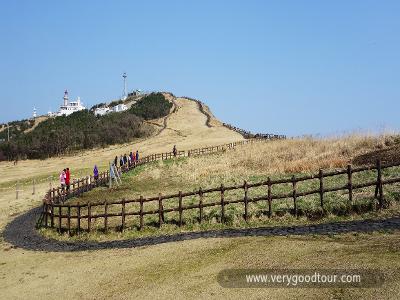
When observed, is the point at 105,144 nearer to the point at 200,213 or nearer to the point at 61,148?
the point at 61,148

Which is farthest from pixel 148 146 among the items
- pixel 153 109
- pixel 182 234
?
pixel 182 234

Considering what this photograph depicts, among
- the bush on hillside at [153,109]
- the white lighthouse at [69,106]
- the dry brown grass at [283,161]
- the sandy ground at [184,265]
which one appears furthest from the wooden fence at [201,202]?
the white lighthouse at [69,106]

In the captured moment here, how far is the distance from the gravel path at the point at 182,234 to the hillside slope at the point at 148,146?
2820 centimetres

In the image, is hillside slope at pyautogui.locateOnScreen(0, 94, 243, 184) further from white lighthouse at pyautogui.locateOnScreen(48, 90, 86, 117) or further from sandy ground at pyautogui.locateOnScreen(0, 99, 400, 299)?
white lighthouse at pyautogui.locateOnScreen(48, 90, 86, 117)

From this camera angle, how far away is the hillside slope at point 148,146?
200ft

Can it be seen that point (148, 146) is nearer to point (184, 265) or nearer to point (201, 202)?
point (201, 202)

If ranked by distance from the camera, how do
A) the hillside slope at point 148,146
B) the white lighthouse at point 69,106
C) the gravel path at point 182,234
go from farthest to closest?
1. the white lighthouse at point 69,106
2. the hillside slope at point 148,146
3. the gravel path at point 182,234

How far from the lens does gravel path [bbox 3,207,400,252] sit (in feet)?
51.3

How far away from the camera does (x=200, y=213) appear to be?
20031mm

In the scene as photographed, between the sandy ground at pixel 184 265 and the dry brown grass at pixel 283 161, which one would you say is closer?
the sandy ground at pixel 184 265

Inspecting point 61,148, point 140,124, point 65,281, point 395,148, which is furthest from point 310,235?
point 140,124

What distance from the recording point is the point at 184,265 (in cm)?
1428

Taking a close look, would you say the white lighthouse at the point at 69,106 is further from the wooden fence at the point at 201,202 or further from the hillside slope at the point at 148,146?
the wooden fence at the point at 201,202

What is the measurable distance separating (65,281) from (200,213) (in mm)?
7313
